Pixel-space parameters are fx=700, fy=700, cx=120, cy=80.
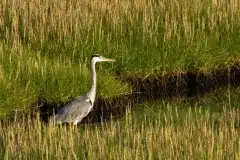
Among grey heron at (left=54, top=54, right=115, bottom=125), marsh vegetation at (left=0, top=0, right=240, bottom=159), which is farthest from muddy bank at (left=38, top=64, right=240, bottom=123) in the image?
grey heron at (left=54, top=54, right=115, bottom=125)

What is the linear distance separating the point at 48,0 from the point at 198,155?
288 inches

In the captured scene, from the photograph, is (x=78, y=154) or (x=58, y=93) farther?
(x=58, y=93)

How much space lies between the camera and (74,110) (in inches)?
371

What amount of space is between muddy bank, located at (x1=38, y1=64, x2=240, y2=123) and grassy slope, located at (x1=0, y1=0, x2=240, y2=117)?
0.40 ft

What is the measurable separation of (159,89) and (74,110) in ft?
7.68

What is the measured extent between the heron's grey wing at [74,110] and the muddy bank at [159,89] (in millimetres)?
639

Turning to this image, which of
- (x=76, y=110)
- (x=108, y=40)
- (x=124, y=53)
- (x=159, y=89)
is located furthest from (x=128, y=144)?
(x=108, y=40)

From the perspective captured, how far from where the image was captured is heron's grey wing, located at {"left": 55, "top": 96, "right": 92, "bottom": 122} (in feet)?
30.6

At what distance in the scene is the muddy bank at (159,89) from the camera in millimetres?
10430

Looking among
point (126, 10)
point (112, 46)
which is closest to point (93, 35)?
point (112, 46)

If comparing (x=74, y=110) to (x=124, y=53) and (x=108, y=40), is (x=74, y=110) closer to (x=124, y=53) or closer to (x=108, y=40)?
(x=124, y=53)

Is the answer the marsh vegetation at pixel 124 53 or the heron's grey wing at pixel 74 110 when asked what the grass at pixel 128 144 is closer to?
the heron's grey wing at pixel 74 110

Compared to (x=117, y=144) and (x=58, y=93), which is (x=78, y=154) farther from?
(x=58, y=93)

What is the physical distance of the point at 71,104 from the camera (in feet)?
31.3
